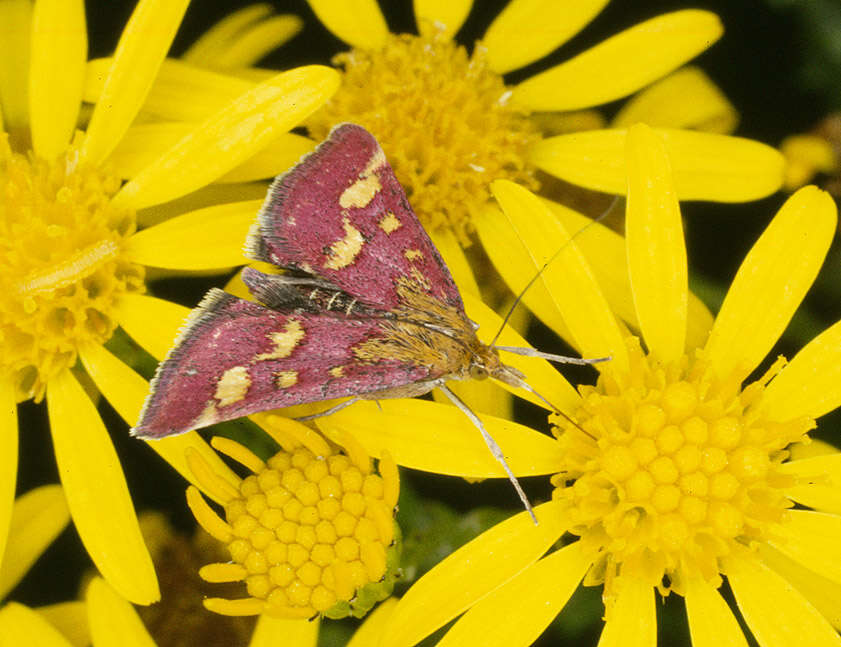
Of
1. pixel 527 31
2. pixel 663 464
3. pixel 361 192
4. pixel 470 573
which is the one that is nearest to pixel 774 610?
pixel 663 464

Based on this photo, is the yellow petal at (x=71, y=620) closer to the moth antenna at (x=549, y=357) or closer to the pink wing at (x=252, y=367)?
the pink wing at (x=252, y=367)

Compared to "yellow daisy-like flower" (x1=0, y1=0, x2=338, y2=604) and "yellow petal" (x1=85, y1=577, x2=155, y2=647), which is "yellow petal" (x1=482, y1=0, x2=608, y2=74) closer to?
"yellow daisy-like flower" (x1=0, y1=0, x2=338, y2=604)

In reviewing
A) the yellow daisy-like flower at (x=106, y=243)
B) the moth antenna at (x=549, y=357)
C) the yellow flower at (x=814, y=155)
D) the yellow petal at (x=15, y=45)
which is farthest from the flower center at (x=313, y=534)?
the yellow petal at (x=15, y=45)

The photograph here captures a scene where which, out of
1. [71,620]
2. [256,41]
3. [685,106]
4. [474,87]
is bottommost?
[71,620]

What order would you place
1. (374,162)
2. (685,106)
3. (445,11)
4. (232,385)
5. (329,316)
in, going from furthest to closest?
(685,106), (445,11), (374,162), (329,316), (232,385)

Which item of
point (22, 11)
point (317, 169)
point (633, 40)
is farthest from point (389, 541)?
point (22, 11)

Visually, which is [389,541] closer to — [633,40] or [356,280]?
[356,280]

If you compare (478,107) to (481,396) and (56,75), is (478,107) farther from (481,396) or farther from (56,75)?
(56,75)
